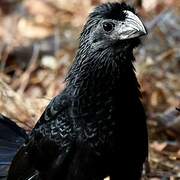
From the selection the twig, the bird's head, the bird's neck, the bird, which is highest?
the bird's head

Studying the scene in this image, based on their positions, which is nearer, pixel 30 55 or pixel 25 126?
pixel 25 126

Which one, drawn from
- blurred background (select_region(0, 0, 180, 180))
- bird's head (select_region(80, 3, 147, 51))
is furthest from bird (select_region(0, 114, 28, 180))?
bird's head (select_region(80, 3, 147, 51))

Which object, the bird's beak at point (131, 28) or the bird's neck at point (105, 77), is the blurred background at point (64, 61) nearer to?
the bird's neck at point (105, 77)

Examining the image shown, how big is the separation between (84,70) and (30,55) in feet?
11.0

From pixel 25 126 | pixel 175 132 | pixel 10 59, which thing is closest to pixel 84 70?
pixel 25 126

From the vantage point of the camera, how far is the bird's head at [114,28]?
17.8 ft

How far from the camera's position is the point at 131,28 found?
17.8ft

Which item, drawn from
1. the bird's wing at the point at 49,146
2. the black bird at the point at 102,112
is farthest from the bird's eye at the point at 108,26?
the bird's wing at the point at 49,146

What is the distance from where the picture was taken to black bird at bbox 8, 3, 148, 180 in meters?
5.49

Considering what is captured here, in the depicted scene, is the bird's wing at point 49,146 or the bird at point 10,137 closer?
the bird's wing at point 49,146

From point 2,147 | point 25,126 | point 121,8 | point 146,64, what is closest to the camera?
point 121,8

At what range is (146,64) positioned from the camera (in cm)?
820

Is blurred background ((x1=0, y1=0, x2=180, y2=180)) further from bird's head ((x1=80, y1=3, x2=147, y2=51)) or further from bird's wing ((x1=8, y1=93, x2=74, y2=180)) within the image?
bird's head ((x1=80, y1=3, x2=147, y2=51))

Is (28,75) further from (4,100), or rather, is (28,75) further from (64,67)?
(4,100)
